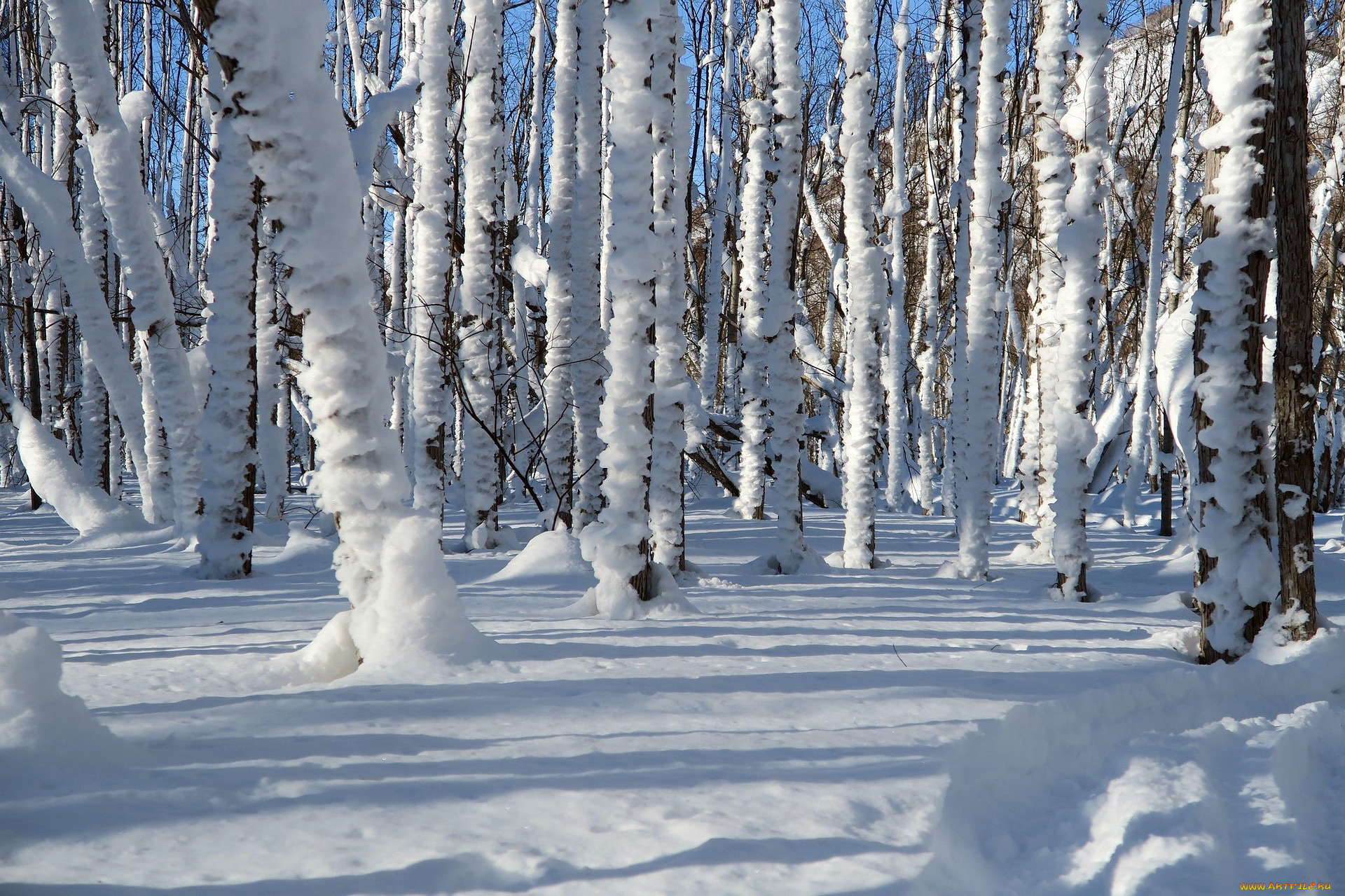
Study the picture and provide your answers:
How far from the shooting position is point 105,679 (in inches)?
123

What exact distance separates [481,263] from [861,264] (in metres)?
3.03

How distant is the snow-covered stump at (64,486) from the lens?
780 centimetres

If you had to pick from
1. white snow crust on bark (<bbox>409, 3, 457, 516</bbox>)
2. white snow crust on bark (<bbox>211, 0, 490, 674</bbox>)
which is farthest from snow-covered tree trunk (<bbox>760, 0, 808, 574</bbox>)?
white snow crust on bark (<bbox>211, 0, 490, 674</bbox>)

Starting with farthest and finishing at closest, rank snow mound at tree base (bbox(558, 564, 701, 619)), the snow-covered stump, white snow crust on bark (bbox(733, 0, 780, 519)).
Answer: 1. the snow-covered stump
2. white snow crust on bark (bbox(733, 0, 780, 519))
3. snow mound at tree base (bbox(558, 564, 701, 619))

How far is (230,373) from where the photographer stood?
5703 mm

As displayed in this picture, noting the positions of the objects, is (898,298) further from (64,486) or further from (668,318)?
(64,486)

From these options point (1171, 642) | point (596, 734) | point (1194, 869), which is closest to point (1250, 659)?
point (1171, 642)

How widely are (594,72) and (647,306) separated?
4071mm

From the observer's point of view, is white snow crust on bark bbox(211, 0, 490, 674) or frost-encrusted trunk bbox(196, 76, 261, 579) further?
frost-encrusted trunk bbox(196, 76, 261, 579)

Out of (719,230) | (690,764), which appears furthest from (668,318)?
(719,230)

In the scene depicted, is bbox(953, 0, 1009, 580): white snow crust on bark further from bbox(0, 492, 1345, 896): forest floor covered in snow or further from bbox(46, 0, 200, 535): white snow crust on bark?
bbox(46, 0, 200, 535): white snow crust on bark

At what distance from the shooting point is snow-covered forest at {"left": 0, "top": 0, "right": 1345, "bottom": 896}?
2.18m

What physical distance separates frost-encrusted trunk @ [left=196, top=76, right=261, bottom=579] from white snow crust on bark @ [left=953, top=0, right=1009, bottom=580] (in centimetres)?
486

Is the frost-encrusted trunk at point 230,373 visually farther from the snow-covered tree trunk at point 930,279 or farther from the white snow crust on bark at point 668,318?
the snow-covered tree trunk at point 930,279
